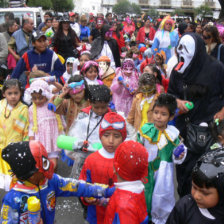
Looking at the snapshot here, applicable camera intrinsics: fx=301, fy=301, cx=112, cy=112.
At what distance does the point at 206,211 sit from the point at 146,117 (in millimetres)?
2115

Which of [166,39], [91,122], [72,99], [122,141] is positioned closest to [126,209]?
[122,141]

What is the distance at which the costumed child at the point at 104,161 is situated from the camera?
2532 millimetres

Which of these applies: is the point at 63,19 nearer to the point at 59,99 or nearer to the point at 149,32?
the point at 59,99

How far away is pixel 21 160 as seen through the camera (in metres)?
1.90

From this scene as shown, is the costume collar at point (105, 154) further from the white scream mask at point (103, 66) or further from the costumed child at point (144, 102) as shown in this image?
the white scream mask at point (103, 66)

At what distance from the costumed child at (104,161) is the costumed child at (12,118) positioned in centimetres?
133

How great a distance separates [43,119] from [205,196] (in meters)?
2.48

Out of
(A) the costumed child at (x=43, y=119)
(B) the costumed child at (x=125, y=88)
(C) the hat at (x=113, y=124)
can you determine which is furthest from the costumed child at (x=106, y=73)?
(C) the hat at (x=113, y=124)

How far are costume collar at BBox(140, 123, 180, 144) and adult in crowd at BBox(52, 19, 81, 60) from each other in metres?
3.94

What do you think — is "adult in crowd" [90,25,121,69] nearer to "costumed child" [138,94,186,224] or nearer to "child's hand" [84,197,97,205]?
"costumed child" [138,94,186,224]

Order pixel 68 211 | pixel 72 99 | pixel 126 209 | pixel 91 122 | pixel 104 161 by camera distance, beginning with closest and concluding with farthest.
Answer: pixel 126 209, pixel 104 161, pixel 91 122, pixel 68 211, pixel 72 99

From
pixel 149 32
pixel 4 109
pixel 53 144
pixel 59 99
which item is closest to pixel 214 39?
pixel 59 99

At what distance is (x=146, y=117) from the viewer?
3861 millimetres

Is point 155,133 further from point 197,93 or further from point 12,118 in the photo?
point 12,118
